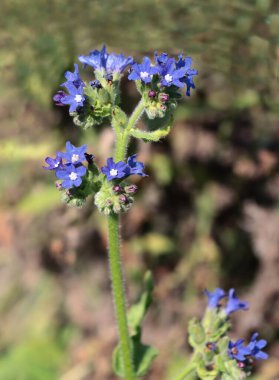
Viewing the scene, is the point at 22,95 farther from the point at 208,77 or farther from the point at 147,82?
the point at 147,82

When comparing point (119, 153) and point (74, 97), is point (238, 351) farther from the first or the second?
point (74, 97)

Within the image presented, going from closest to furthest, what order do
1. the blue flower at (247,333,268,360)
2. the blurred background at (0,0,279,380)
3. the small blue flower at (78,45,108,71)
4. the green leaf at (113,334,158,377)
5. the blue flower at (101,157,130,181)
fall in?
the blue flower at (101,157,130,181), the small blue flower at (78,45,108,71), the blue flower at (247,333,268,360), the green leaf at (113,334,158,377), the blurred background at (0,0,279,380)

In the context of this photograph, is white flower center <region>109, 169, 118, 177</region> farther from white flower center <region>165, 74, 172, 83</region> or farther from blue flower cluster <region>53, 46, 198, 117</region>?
white flower center <region>165, 74, 172, 83</region>

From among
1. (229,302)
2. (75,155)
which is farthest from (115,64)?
(229,302)

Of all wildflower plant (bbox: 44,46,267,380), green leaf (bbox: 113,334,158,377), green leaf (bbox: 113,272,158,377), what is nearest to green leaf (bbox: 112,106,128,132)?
wildflower plant (bbox: 44,46,267,380)

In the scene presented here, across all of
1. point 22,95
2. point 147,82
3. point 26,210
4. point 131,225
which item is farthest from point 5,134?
point 147,82

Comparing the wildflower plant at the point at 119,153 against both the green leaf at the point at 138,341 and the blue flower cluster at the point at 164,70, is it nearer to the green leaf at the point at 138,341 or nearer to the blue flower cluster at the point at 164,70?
the blue flower cluster at the point at 164,70
